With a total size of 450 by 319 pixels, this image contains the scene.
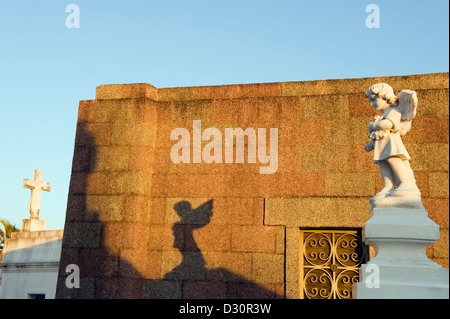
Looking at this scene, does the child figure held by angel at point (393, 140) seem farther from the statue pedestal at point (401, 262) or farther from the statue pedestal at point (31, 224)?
the statue pedestal at point (31, 224)

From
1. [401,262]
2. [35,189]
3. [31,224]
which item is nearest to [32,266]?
[31,224]

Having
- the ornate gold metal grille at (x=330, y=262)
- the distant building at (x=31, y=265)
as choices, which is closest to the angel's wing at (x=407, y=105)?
the ornate gold metal grille at (x=330, y=262)

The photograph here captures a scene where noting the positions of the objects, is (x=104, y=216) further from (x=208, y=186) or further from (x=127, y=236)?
(x=208, y=186)

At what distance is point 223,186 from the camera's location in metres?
9.52

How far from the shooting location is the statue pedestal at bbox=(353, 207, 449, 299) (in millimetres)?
5707

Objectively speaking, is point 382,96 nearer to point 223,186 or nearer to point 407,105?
point 407,105

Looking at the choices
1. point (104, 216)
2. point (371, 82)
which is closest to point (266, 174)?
point (371, 82)

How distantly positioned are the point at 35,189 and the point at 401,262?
49.3 feet

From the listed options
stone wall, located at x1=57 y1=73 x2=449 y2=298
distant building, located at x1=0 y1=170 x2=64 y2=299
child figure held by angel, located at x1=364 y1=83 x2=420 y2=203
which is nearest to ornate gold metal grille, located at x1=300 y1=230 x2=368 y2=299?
stone wall, located at x1=57 y1=73 x2=449 y2=298

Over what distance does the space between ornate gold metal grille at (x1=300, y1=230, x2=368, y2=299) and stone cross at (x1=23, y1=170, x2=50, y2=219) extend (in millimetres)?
12065

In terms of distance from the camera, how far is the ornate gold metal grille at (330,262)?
29.1 ft

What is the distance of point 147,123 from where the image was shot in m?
10.0

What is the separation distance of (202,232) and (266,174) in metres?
1.65

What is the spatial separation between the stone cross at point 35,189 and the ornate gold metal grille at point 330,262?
12.1 m
